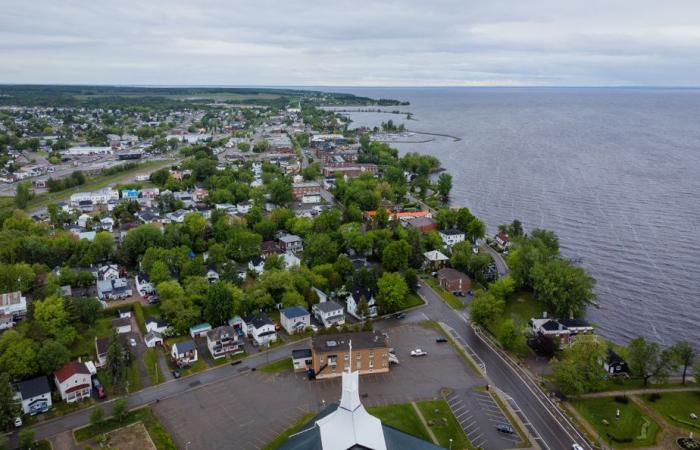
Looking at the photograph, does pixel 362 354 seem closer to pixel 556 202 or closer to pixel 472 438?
pixel 472 438

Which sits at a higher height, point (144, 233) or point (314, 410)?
point (144, 233)

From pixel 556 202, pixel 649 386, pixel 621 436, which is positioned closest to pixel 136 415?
pixel 621 436

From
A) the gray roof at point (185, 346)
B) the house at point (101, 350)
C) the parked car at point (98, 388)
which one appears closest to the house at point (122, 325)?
the house at point (101, 350)

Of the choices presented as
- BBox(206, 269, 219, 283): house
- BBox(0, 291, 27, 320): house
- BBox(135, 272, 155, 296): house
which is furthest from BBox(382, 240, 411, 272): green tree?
BBox(0, 291, 27, 320): house

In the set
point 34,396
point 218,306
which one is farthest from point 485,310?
point 34,396

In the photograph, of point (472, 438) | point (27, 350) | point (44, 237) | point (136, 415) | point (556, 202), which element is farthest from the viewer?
point (556, 202)

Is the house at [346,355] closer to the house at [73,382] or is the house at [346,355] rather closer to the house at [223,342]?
the house at [223,342]

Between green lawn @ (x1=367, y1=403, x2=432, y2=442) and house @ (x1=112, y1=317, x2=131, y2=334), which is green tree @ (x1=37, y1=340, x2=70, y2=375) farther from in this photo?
green lawn @ (x1=367, y1=403, x2=432, y2=442)
